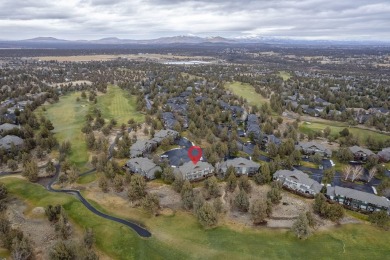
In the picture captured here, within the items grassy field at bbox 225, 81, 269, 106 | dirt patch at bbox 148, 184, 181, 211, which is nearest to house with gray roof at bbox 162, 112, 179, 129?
dirt patch at bbox 148, 184, 181, 211

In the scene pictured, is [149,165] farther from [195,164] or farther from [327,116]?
[327,116]

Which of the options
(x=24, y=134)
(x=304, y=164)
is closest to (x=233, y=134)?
(x=304, y=164)

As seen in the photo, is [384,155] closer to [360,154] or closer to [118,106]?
[360,154]

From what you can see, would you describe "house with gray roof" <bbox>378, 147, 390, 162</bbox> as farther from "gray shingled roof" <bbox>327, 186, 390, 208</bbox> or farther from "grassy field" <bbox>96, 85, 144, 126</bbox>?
Result: "grassy field" <bbox>96, 85, 144, 126</bbox>

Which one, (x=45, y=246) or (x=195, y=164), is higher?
(x=195, y=164)

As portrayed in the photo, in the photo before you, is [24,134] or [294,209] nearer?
[294,209]

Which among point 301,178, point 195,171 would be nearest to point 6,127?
point 195,171
